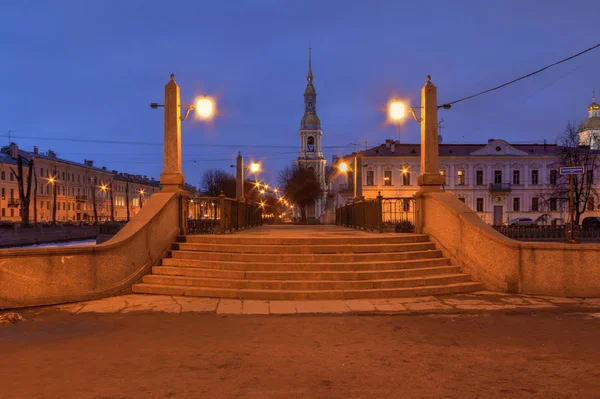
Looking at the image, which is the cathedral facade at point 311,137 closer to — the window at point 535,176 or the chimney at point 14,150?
the window at point 535,176

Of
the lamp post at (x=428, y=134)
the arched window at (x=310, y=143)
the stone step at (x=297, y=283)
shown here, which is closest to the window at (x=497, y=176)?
the arched window at (x=310, y=143)

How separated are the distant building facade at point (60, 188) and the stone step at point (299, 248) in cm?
6110

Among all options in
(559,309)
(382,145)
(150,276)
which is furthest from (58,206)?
(559,309)

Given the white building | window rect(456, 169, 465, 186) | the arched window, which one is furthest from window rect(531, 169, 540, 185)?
the arched window

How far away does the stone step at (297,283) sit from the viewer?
33.5 ft

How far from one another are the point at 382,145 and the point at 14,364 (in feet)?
223

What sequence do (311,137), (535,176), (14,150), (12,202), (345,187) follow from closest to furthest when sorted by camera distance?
(535,176) → (345,187) → (14,150) → (12,202) → (311,137)

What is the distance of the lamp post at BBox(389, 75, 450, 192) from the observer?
13602mm

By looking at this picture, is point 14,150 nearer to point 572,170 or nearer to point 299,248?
point 299,248

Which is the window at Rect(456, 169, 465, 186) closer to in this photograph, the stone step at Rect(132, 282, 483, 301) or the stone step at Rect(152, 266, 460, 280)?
the stone step at Rect(152, 266, 460, 280)

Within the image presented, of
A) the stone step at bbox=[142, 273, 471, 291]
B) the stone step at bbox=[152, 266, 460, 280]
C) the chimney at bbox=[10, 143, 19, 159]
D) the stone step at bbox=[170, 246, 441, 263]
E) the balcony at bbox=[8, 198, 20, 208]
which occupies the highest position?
the chimney at bbox=[10, 143, 19, 159]

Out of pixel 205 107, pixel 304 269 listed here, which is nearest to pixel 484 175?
pixel 205 107

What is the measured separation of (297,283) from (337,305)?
119cm

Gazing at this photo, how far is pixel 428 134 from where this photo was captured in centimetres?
1373
